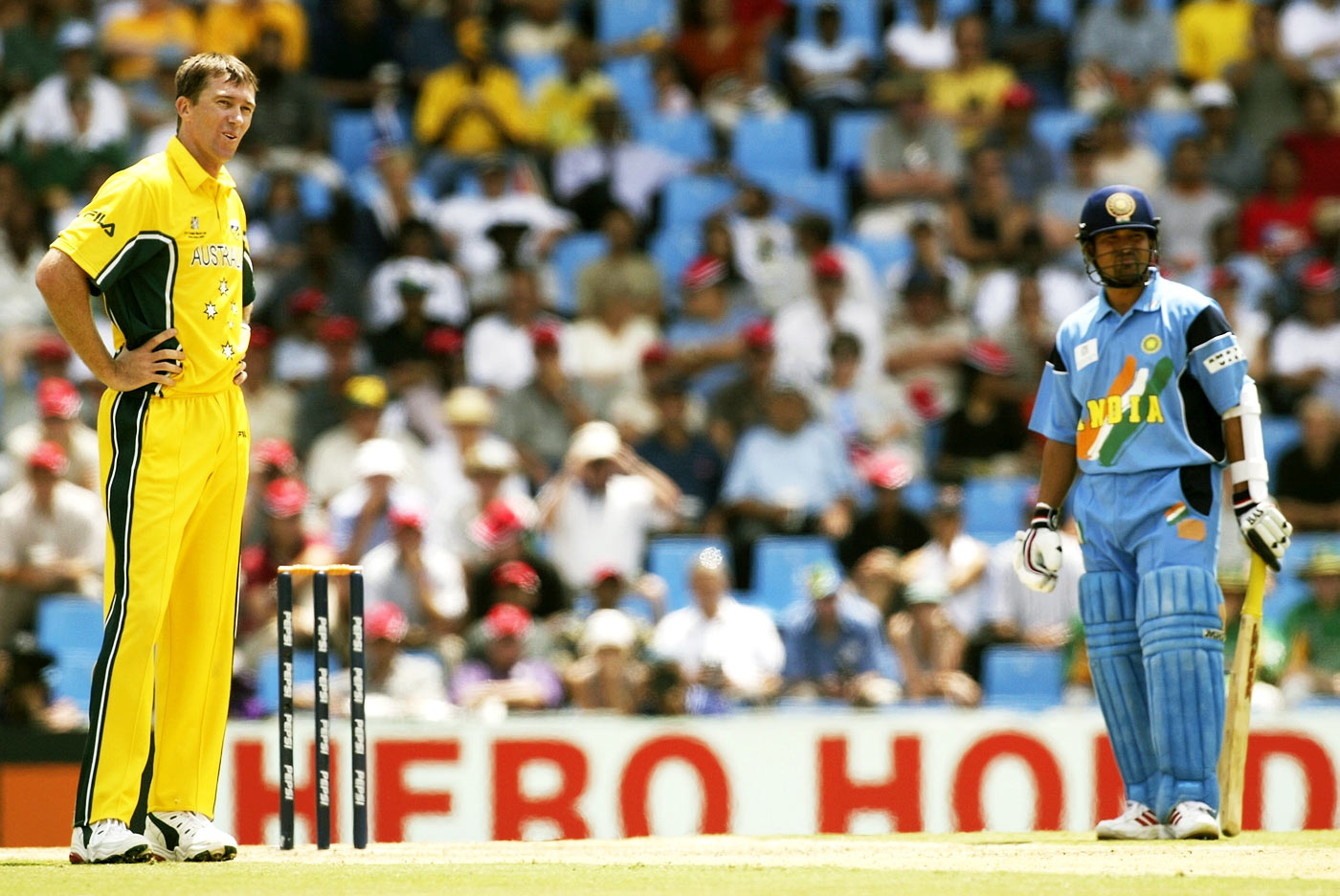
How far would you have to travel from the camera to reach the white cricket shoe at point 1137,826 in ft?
22.7

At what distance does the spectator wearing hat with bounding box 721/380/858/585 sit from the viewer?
1302 cm

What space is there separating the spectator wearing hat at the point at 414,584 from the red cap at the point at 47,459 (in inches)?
74.7

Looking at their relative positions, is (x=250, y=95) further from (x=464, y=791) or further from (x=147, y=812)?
(x=464, y=791)

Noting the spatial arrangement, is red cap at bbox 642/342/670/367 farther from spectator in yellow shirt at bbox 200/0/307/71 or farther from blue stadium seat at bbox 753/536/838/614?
spectator in yellow shirt at bbox 200/0/307/71

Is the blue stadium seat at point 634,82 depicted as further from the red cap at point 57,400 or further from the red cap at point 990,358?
the red cap at point 57,400

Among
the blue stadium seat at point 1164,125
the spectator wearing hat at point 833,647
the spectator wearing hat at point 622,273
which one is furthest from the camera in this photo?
the blue stadium seat at point 1164,125

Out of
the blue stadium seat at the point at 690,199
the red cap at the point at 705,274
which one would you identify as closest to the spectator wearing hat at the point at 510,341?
the red cap at the point at 705,274

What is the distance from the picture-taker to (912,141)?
15.7 metres

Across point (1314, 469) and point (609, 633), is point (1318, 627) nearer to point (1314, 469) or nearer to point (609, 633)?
→ point (1314, 469)

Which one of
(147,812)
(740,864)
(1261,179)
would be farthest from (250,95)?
(1261,179)

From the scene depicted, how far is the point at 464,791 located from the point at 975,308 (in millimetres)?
5838

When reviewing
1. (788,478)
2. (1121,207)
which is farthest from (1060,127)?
(1121,207)

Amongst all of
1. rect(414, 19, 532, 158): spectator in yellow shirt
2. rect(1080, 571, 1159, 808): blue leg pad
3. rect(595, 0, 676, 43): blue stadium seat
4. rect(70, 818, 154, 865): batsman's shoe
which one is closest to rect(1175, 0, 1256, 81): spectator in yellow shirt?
rect(595, 0, 676, 43): blue stadium seat

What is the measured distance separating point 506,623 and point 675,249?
483 cm
